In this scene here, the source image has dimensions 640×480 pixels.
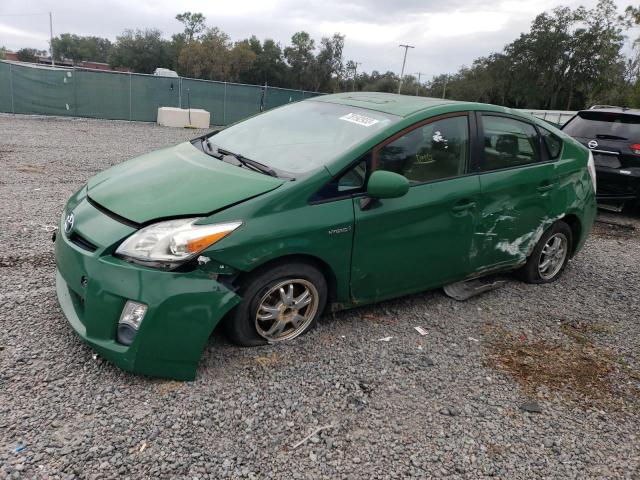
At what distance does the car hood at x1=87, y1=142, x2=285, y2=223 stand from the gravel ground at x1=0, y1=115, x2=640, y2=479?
88 cm

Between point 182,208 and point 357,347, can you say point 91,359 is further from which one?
point 357,347

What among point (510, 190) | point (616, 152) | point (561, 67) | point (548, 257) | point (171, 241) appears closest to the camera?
point (171, 241)

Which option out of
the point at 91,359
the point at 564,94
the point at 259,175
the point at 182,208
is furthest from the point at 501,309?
the point at 564,94

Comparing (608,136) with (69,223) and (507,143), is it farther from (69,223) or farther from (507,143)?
(69,223)

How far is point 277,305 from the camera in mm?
3006

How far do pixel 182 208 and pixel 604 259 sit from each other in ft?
16.7

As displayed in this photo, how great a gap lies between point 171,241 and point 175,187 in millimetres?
499

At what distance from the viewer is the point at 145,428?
2350mm

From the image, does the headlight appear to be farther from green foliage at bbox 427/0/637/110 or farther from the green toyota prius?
green foliage at bbox 427/0/637/110

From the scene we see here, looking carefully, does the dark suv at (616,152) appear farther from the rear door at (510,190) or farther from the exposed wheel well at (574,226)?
the rear door at (510,190)

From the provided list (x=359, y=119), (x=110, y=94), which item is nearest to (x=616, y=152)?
(x=359, y=119)

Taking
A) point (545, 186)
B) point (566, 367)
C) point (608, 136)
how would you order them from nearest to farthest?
point (566, 367)
point (545, 186)
point (608, 136)

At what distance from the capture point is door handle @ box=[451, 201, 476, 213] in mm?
3547

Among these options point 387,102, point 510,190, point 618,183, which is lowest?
point 618,183
